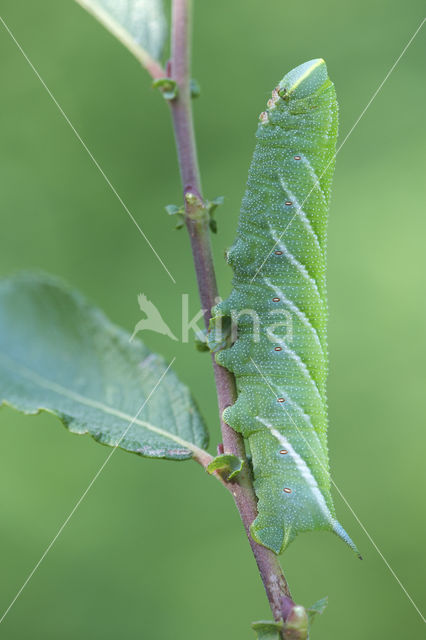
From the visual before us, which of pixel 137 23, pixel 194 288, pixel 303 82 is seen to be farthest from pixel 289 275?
pixel 194 288

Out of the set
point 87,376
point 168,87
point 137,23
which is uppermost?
point 137,23

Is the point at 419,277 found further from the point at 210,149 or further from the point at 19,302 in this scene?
the point at 19,302

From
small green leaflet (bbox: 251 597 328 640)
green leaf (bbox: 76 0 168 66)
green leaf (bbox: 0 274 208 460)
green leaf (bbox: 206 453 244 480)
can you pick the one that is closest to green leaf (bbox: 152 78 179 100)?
green leaf (bbox: 76 0 168 66)

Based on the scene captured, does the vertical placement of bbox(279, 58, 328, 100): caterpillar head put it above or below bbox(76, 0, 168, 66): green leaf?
below

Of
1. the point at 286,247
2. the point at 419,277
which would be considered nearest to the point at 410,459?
the point at 419,277

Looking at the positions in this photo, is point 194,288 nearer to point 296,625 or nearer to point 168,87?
point 168,87

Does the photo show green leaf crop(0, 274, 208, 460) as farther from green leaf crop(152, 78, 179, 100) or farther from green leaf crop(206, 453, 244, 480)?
green leaf crop(152, 78, 179, 100)
